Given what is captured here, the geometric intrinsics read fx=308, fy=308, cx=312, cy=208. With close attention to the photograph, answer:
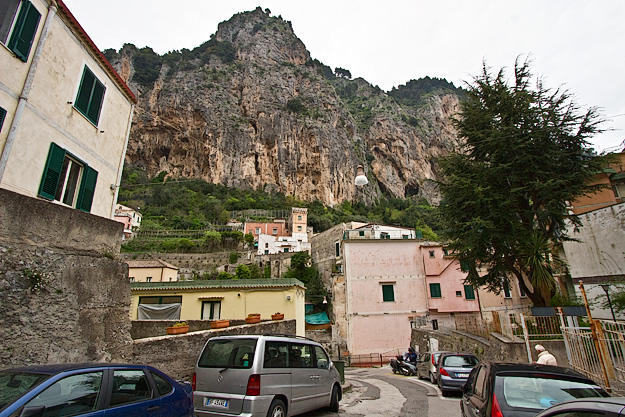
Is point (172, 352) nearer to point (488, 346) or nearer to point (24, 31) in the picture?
point (24, 31)

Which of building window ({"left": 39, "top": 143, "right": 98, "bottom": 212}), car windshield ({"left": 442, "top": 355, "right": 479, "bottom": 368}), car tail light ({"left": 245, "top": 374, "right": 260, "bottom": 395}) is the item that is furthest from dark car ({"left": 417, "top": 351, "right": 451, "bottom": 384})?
building window ({"left": 39, "top": 143, "right": 98, "bottom": 212})

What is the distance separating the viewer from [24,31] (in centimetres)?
613

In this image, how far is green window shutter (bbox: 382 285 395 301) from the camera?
2511 cm

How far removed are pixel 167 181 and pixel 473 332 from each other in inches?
2936

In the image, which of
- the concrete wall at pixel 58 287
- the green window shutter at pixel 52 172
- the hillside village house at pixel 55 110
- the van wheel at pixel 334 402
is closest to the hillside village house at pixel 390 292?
the van wheel at pixel 334 402

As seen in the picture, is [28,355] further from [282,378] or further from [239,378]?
[282,378]

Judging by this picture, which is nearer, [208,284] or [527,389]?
[527,389]

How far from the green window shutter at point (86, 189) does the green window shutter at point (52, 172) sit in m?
0.82

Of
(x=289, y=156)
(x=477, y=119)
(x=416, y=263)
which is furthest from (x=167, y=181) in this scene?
(x=477, y=119)

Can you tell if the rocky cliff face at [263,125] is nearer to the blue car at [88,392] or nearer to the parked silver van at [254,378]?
the parked silver van at [254,378]

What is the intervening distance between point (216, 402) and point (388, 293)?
22.2 meters

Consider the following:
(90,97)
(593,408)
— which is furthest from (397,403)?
(90,97)

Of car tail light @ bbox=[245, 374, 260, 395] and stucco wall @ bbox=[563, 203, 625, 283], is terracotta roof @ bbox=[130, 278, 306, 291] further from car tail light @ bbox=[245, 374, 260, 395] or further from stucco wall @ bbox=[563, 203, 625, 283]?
stucco wall @ bbox=[563, 203, 625, 283]

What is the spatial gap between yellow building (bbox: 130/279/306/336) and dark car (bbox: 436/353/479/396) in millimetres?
7303
